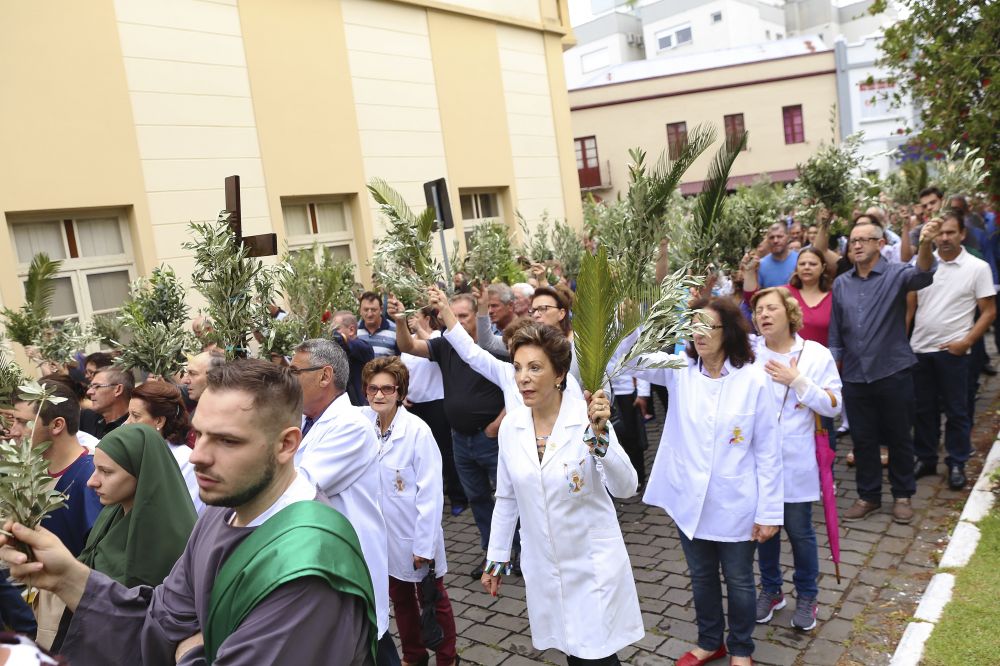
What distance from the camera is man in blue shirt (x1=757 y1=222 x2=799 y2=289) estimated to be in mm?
8172

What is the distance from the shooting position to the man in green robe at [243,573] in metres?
1.89

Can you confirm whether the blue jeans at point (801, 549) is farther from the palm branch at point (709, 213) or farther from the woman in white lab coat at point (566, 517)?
the palm branch at point (709, 213)

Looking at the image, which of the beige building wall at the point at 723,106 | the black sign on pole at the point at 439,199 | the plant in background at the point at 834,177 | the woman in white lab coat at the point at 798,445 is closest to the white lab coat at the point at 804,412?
the woman in white lab coat at the point at 798,445

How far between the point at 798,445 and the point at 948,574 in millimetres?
1400

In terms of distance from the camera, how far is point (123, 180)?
11.1 meters

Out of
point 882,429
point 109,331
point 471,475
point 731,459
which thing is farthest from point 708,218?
point 109,331

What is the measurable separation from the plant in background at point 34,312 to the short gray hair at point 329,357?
5776mm

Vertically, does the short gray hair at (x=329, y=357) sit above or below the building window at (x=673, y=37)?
below

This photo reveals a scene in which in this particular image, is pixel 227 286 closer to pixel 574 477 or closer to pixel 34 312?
pixel 574 477

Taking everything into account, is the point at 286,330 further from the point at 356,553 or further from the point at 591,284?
the point at 356,553

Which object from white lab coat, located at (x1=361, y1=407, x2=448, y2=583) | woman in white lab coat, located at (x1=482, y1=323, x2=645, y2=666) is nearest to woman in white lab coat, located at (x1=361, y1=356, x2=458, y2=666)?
white lab coat, located at (x1=361, y1=407, x2=448, y2=583)

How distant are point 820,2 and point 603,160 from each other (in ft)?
48.2

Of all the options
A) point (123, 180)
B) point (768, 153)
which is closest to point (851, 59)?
point (768, 153)

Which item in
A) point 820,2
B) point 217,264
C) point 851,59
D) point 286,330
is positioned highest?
point 820,2
